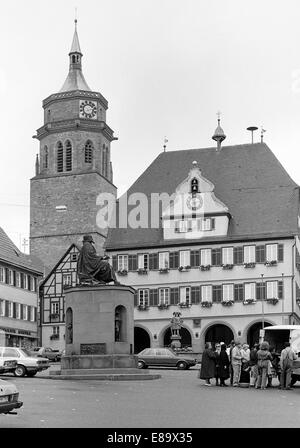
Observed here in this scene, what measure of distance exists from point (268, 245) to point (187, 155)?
1330 centimetres

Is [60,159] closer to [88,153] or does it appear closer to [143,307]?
[88,153]

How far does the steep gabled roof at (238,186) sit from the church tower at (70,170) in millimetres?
17363

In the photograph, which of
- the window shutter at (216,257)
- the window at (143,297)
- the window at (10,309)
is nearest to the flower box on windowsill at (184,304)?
the window at (143,297)

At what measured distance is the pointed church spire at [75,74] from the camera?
4058 inches

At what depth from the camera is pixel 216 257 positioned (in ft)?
228

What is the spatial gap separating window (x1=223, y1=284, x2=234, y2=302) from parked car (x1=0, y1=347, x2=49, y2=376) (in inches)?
1264

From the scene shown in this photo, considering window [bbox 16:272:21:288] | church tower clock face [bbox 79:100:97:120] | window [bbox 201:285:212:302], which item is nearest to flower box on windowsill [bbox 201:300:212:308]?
window [bbox 201:285:212:302]

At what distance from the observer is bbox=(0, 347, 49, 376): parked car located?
36.3 m

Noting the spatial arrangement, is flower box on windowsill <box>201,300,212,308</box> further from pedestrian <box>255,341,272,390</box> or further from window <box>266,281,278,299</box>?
pedestrian <box>255,341,272,390</box>

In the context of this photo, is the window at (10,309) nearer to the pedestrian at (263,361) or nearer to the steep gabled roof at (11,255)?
the steep gabled roof at (11,255)

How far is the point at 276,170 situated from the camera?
2896 inches

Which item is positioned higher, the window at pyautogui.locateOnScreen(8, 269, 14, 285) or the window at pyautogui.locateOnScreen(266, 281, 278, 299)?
the window at pyautogui.locateOnScreen(8, 269, 14, 285)

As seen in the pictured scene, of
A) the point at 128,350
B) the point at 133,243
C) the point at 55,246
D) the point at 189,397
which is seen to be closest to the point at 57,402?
the point at 189,397
